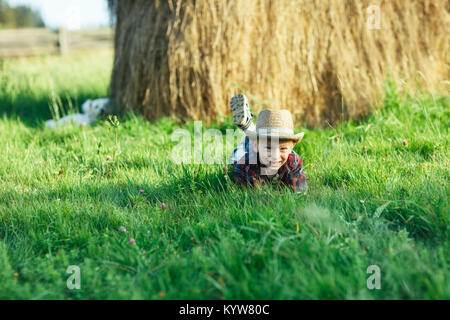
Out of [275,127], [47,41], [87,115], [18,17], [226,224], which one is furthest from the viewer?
[18,17]

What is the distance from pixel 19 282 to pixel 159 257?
A: 0.71m

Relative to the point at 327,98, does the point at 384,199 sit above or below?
below

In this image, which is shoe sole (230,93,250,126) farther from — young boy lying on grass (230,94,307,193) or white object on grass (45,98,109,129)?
white object on grass (45,98,109,129)

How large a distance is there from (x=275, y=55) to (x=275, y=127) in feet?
6.68

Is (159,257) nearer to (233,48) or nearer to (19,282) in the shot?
(19,282)

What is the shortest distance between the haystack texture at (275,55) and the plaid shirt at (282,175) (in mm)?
1637

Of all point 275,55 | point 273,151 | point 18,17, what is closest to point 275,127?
point 273,151

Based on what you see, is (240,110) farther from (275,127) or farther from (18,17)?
(18,17)

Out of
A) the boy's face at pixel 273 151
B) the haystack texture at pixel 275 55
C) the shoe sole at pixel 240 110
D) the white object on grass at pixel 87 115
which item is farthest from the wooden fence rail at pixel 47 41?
the boy's face at pixel 273 151

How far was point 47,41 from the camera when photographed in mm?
12617

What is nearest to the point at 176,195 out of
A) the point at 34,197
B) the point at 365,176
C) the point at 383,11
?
the point at 34,197
